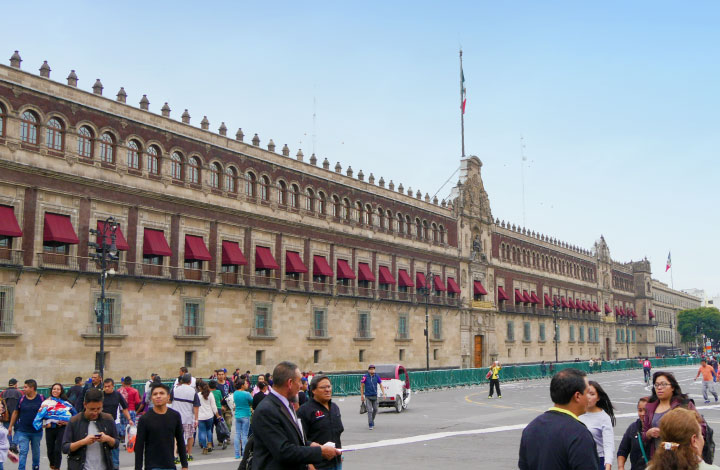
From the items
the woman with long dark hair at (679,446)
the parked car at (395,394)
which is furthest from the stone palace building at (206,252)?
the woman with long dark hair at (679,446)

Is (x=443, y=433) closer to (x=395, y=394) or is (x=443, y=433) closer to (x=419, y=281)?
(x=395, y=394)

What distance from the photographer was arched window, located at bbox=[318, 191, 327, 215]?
44219 millimetres

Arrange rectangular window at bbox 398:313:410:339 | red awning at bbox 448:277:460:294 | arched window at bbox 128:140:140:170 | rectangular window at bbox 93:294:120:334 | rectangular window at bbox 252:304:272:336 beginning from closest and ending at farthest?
rectangular window at bbox 93:294:120:334 < arched window at bbox 128:140:140:170 < rectangular window at bbox 252:304:272:336 < rectangular window at bbox 398:313:410:339 < red awning at bbox 448:277:460:294

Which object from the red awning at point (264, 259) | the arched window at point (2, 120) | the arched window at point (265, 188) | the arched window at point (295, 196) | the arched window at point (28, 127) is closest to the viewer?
the arched window at point (2, 120)

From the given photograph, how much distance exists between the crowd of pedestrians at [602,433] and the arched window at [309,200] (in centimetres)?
3618

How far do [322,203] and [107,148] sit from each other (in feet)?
49.7

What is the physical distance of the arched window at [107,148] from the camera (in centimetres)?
3222

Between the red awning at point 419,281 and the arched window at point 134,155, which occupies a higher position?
the arched window at point 134,155

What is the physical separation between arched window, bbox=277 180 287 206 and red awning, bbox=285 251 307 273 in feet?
9.49

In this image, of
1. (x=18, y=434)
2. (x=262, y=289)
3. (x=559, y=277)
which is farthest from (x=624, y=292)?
(x=18, y=434)

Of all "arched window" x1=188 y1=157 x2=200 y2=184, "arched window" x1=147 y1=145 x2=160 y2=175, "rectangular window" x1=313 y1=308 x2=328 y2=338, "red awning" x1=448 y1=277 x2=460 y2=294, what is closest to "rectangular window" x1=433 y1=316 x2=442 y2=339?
"red awning" x1=448 y1=277 x2=460 y2=294

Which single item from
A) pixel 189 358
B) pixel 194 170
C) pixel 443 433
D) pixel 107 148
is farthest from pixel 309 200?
pixel 443 433

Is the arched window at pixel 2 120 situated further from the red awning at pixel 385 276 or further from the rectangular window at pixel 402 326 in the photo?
the rectangular window at pixel 402 326

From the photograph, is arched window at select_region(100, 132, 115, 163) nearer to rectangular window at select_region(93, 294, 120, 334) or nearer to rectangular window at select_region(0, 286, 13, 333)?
rectangular window at select_region(93, 294, 120, 334)
